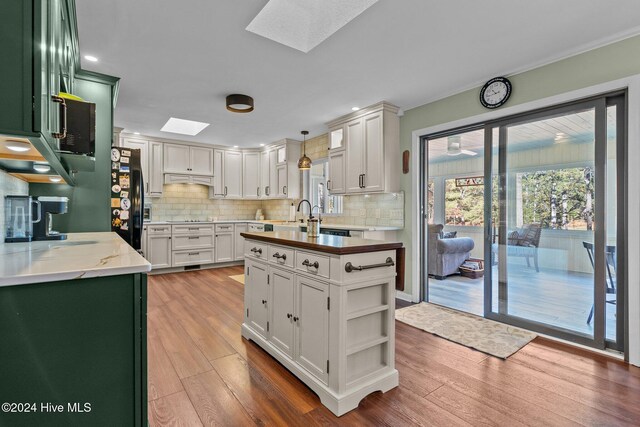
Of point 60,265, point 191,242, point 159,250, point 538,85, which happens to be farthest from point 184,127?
point 538,85

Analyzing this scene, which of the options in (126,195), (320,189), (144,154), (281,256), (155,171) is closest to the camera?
(281,256)

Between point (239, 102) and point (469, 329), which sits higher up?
point (239, 102)

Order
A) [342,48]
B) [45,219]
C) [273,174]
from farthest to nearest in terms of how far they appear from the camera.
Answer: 1. [273,174]
2. [342,48]
3. [45,219]

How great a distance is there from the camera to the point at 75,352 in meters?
1.04

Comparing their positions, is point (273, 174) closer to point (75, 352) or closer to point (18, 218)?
point (18, 218)

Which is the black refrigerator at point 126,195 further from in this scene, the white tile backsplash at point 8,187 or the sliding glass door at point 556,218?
the sliding glass door at point 556,218

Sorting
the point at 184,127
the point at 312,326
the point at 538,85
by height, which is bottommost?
the point at 312,326

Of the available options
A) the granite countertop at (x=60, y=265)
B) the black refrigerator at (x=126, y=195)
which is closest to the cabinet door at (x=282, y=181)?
the black refrigerator at (x=126, y=195)

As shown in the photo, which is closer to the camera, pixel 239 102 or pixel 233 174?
pixel 239 102

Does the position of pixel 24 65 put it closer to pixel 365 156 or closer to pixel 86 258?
pixel 86 258

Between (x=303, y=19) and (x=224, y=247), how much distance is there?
481 centimetres

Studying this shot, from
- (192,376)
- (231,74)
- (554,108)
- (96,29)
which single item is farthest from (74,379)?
(554,108)

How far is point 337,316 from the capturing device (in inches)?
70.2

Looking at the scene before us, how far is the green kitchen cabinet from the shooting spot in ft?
3.10
